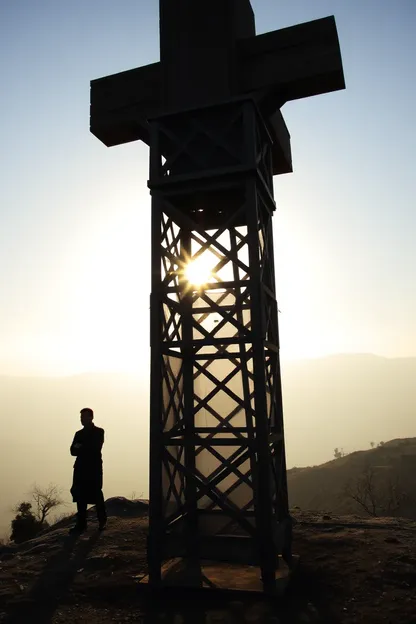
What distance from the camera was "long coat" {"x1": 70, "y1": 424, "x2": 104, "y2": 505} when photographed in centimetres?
838

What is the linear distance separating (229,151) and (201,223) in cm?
191

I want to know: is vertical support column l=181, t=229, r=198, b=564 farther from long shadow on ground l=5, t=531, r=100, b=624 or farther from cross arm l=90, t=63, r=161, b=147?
cross arm l=90, t=63, r=161, b=147

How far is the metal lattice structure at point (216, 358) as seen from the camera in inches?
237

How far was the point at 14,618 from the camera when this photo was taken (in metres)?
5.08

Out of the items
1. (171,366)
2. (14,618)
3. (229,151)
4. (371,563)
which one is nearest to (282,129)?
(229,151)

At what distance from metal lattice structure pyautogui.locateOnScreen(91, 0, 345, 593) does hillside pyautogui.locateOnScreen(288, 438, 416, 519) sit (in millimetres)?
43143

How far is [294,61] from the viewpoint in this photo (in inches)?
270

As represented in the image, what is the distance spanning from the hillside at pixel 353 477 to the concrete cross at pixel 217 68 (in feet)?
150

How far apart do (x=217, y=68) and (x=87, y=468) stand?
728cm

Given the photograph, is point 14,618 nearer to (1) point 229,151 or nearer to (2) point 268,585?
(2) point 268,585

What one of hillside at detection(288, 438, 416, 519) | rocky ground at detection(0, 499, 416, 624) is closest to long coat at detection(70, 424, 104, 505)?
rocky ground at detection(0, 499, 416, 624)

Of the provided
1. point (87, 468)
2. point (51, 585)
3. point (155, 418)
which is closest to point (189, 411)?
point (155, 418)

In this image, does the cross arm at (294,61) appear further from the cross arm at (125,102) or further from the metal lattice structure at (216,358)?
the cross arm at (125,102)

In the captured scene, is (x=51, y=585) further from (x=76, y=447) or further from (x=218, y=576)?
(x=76, y=447)
